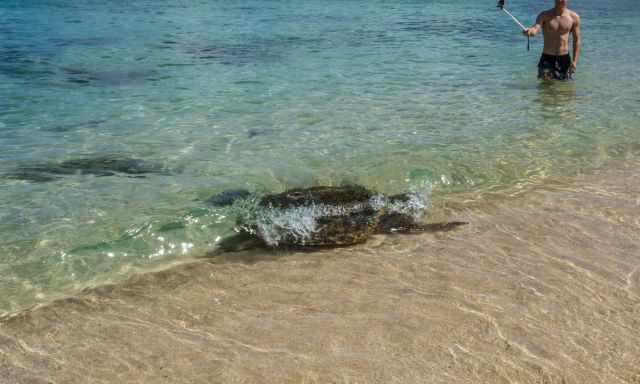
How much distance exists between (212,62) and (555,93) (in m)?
8.11

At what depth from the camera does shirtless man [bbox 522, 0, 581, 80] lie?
10812 millimetres

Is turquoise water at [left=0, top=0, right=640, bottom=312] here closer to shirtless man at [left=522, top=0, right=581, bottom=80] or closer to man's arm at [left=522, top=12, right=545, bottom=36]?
shirtless man at [left=522, top=0, right=581, bottom=80]

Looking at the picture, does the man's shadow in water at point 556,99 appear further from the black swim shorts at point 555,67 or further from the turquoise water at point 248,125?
the black swim shorts at point 555,67

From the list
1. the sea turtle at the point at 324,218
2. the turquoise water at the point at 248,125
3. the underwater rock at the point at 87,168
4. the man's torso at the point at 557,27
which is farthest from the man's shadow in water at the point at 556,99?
the underwater rock at the point at 87,168

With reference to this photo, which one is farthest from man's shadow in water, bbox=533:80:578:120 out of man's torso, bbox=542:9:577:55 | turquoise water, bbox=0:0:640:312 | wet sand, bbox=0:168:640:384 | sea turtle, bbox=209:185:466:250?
sea turtle, bbox=209:185:466:250

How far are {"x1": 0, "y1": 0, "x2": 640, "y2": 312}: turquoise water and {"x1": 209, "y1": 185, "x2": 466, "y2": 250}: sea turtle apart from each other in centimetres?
34

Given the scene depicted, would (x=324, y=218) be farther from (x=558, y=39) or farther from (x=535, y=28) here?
(x=558, y=39)

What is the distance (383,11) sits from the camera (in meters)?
28.8

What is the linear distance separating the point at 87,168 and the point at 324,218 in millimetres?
3571

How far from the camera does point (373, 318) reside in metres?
3.84

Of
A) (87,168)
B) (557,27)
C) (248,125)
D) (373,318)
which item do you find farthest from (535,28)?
(373,318)

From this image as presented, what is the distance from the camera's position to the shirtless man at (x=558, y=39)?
426 inches

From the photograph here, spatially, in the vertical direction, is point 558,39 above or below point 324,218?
above

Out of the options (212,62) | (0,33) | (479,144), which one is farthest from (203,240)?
(0,33)
